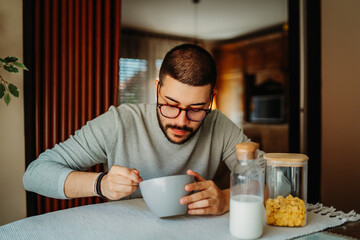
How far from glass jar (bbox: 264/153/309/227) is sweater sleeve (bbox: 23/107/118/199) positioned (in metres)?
0.61

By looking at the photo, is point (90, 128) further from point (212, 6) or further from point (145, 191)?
point (212, 6)

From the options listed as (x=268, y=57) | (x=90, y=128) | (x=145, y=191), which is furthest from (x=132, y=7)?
(x=145, y=191)

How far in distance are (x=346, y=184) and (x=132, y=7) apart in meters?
3.87

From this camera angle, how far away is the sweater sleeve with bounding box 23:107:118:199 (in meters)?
1.01

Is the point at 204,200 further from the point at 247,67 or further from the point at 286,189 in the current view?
the point at 247,67

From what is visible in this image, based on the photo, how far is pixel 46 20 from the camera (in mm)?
1634

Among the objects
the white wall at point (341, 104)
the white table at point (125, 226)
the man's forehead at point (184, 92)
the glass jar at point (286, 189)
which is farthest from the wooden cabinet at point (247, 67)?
the white table at point (125, 226)

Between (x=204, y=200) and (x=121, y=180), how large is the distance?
0.23 metres

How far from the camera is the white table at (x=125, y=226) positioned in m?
0.72

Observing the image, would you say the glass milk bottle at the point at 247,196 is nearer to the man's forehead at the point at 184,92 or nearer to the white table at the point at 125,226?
the white table at the point at 125,226

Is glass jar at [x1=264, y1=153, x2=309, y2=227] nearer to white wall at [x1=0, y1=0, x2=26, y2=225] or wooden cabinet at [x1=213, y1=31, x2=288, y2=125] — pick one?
white wall at [x1=0, y1=0, x2=26, y2=225]

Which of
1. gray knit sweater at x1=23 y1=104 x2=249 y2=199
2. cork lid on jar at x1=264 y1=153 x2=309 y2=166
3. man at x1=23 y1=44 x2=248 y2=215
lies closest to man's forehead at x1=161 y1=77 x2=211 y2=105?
man at x1=23 y1=44 x2=248 y2=215

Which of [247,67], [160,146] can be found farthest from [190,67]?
[247,67]

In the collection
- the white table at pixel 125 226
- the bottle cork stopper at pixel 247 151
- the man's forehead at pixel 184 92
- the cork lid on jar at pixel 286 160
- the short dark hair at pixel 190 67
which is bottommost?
the white table at pixel 125 226
